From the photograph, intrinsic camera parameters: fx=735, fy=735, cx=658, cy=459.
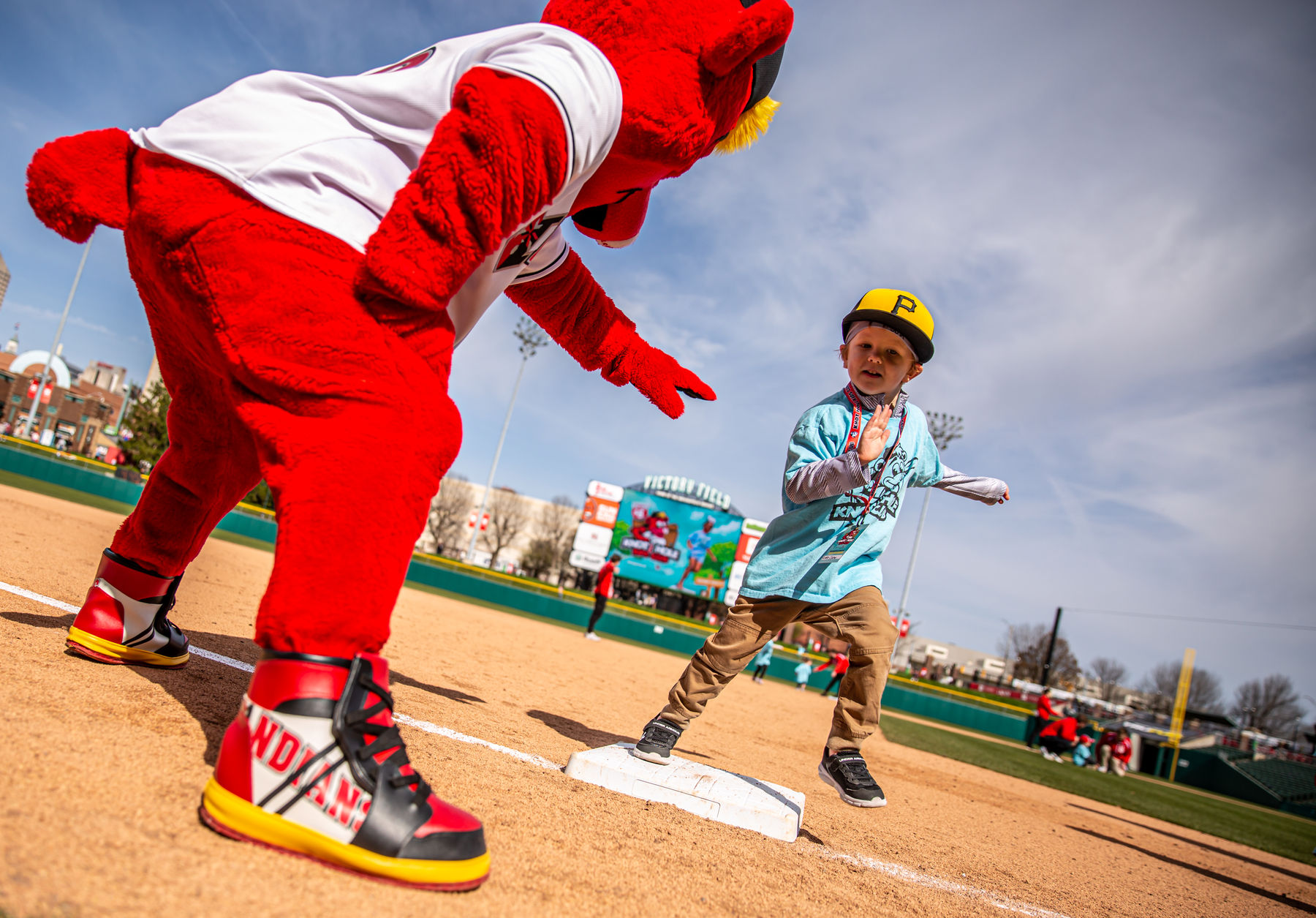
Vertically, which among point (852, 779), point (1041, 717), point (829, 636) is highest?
point (829, 636)

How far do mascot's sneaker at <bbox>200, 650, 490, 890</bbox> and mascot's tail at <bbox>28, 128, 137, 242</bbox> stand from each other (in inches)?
39.9

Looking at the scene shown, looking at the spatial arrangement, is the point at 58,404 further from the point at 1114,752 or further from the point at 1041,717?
the point at 1114,752

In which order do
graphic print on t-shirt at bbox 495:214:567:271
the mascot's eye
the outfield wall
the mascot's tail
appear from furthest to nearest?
1. the outfield wall
2. the mascot's eye
3. graphic print on t-shirt at bbox 495:214:567:271
4. the mascot's tail

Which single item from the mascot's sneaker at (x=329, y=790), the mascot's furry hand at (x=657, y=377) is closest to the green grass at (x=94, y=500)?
the mascot's furry hand at (x=657, y=377)

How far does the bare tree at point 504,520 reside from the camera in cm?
6219

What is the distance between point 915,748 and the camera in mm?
9969

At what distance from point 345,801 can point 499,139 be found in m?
1.13

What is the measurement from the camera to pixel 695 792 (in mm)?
2279

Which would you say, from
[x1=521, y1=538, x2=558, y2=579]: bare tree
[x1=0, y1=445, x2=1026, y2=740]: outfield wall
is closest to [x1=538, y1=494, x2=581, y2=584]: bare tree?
[x1=521, y1=538, x2=558, y2=579]: bare tree

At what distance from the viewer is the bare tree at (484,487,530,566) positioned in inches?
2448

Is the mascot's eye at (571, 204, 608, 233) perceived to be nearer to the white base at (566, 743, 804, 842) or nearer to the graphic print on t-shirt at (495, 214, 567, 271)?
the graphic print on t-shirt at (495, 214, 567, 271)

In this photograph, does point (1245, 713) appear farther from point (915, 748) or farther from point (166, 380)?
point (166, 380)

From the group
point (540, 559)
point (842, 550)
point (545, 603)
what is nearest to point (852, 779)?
point (842, 550)

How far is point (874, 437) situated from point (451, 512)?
59722 millimetres
